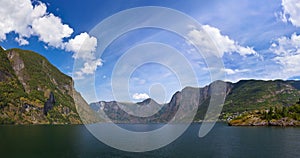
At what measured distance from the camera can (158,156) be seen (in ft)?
282

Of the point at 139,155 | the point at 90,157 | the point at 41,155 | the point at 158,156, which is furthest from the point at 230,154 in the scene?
the point at 41,155

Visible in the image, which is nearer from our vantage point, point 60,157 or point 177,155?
point 60,157

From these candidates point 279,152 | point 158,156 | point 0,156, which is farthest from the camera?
point 279,152

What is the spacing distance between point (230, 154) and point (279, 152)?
18905mm

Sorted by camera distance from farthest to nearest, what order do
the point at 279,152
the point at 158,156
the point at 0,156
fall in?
1. the point at 279,152
2. the point at 158,156
3. the point at 0,156

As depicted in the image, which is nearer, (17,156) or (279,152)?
(17,156)

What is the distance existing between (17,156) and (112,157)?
101ft

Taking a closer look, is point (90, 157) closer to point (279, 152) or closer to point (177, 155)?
point (177, 155)

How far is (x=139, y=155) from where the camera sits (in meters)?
88.2

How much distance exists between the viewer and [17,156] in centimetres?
8119

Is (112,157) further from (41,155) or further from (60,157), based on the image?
(41,155)

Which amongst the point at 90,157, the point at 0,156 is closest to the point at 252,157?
the point at 90,157

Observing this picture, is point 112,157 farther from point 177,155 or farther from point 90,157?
point 177,155

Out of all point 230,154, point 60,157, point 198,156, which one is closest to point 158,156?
point 198,156
